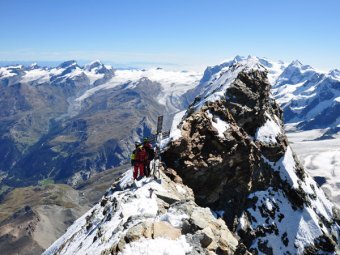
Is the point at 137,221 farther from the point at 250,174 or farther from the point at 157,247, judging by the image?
the point at 250,174

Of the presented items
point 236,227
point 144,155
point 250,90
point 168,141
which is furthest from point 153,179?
point 250,90

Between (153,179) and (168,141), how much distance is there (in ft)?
42.6

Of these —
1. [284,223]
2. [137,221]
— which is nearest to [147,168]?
[137,221]

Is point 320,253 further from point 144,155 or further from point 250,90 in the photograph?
point 144,155

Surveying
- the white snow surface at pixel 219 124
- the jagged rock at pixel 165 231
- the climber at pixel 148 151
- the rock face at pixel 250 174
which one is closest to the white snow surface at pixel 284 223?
the rock face at pixel 250 174

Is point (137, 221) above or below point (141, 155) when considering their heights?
below

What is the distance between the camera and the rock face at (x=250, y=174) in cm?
6406

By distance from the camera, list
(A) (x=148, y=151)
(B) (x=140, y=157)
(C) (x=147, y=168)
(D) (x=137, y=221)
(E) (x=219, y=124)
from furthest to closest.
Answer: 1. (E) (x=219, y=124)
2. (C) (x=147, y=168)
3. (A) (x=148, y=151)
4. (B) (x=140, y=157)
5. (D) (x=137, y=221)

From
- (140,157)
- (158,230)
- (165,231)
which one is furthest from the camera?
(140,157)

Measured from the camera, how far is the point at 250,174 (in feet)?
242

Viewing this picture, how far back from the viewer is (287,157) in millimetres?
87500

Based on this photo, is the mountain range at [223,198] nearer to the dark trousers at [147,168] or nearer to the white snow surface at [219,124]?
the white snow surface at [219,124]

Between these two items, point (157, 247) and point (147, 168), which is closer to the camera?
→ point (157, 247)

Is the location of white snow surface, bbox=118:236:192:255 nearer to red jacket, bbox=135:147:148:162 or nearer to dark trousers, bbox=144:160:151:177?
red jacket, bbox=135:147:148:162
